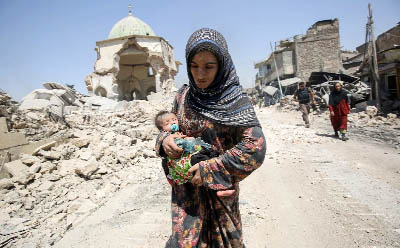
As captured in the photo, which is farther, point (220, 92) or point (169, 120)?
point (169, 120)

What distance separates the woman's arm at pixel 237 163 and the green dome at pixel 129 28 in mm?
17656

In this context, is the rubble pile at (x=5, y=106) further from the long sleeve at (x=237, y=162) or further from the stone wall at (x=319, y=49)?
the stone wall at (x=319, y=49)

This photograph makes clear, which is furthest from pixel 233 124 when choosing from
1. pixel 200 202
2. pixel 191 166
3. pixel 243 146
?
pixel 200 202

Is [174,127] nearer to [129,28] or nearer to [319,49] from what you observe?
[129,28]

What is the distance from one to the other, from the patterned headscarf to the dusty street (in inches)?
63.1

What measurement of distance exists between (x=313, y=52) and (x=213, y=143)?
88.9ft

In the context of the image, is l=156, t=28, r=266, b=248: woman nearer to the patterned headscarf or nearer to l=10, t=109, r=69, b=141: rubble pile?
the patterned headscarf

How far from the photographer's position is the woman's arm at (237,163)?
1132mm

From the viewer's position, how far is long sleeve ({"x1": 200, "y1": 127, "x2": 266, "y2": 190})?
1.13 m

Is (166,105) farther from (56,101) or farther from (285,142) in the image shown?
(285,142)

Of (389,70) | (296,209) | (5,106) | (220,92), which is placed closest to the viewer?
(220,92)

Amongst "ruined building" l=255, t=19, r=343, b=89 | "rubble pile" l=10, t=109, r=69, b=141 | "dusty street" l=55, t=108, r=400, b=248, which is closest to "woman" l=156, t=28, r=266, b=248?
"dusty street" l=55, t=108, r=400, b=248

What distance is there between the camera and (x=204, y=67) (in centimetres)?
121

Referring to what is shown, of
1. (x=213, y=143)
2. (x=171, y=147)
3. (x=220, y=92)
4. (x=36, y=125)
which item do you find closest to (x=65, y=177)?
(x=36, y=125)
